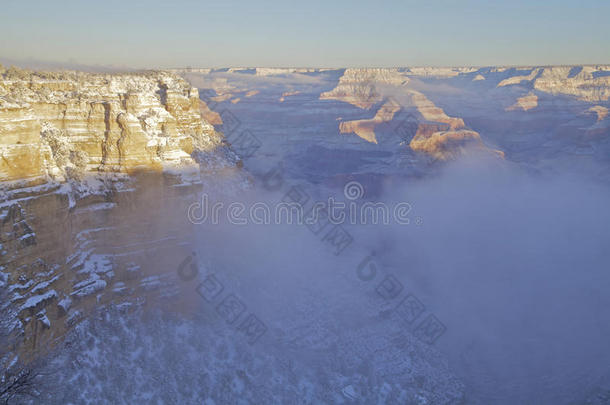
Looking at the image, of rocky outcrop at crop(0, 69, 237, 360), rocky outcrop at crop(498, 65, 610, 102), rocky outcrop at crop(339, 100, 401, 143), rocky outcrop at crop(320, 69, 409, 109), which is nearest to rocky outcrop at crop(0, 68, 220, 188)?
rocky outcrop at crop(0, 69, 237, 360)

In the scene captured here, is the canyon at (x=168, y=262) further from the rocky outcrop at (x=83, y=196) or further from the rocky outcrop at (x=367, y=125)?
the rocky outcrop at (x=367, y=125)

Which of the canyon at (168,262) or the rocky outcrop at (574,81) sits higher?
the rocky outcrop at (574,81)

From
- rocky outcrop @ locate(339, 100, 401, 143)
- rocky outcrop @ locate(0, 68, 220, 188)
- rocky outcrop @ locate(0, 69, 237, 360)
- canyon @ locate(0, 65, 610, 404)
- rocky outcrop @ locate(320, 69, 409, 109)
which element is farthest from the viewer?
rocky outcrop @ locate(320, 69, 409, 109)

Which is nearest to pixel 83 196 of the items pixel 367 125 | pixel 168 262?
pixel 168 262

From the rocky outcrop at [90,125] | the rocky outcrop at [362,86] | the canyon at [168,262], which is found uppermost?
the rocky outcrop at [362,86]

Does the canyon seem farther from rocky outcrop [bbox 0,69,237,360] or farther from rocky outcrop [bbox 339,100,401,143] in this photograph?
rocky outcrop [bbox 339,100,401,143]

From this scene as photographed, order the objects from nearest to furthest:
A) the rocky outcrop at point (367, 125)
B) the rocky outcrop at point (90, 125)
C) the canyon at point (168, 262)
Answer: the canyon at point (168, 262) → the rocky outcrop at point (90, 125) → the rocky outcrop at point (367, 125)

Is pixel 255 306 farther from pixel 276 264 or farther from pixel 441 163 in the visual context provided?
pixel 441 163

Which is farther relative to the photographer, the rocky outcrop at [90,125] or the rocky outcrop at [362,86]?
the rocky outcrop at [362,86]

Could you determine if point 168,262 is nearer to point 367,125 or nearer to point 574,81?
point 367,125

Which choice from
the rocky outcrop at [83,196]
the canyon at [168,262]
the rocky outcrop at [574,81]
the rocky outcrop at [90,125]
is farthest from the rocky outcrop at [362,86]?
the rocky outcrop at [83,196]

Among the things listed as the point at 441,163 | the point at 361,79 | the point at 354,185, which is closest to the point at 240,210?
the point at 354,185
